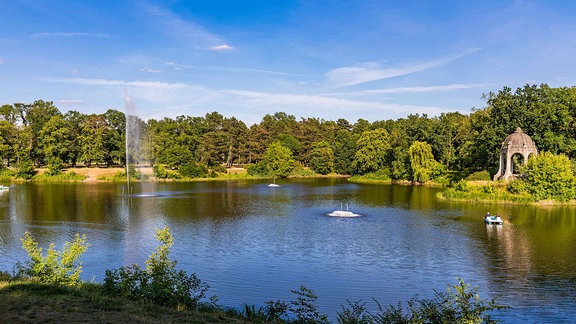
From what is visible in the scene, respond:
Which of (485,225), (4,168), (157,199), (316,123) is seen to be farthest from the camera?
(316,123)

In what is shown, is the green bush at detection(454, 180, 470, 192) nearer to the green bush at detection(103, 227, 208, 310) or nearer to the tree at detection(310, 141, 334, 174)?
the green bush at detection(103, 227, 208, 310)

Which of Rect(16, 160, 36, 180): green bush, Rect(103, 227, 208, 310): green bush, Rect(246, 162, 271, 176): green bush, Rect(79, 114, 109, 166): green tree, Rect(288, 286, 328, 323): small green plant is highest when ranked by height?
Rect(79, 114, 109, 166): green tree

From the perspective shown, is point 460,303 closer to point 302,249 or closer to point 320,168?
point 302,249

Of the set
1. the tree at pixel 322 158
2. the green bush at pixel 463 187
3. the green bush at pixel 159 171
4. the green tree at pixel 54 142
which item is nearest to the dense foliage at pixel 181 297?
the green bush at pixel 463 187

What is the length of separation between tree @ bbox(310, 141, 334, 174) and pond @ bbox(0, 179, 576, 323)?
175 ft

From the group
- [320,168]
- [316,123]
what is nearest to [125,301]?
[320,168]

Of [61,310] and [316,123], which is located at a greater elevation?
[316,123]

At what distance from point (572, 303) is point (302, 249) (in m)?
13.8

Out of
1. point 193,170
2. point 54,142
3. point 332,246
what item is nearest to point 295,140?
point 193,170

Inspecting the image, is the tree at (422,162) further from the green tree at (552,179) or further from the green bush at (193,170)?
the green bush at (193,170)

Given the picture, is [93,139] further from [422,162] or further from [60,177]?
[422,162]

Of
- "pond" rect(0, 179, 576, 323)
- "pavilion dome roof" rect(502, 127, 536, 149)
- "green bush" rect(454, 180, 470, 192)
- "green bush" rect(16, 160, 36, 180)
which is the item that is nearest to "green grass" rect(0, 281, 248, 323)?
"pond" rect(0, 179, 576, 323)

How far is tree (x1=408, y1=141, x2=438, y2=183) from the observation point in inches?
2997

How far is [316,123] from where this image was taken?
401 ft
